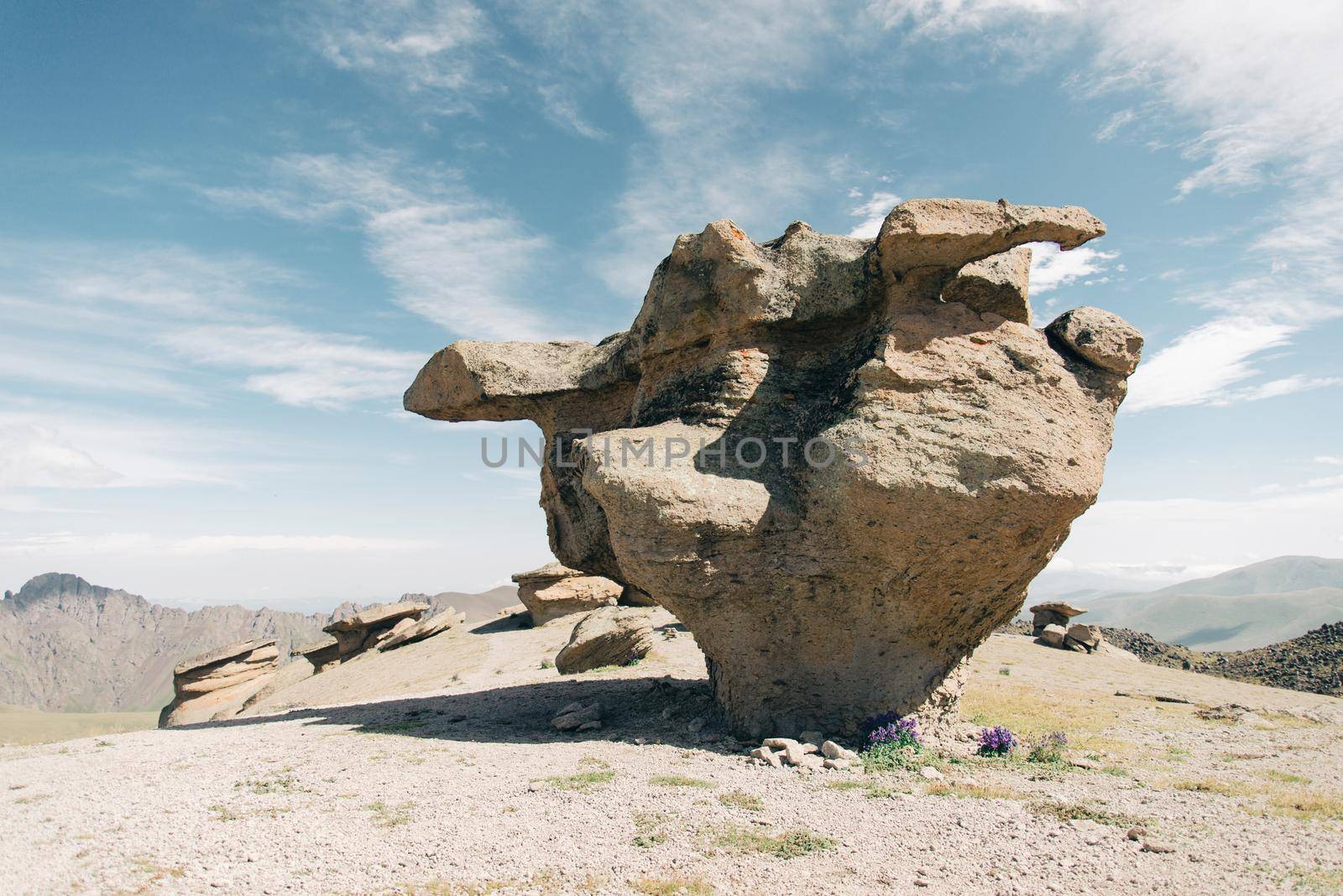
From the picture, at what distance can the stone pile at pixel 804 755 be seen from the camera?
7.77 metres

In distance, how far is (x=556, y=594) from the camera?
25016mm

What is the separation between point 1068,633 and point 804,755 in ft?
60.5

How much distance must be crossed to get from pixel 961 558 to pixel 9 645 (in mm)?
242888

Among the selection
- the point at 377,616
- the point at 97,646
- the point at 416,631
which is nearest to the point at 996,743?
the point at 416,631

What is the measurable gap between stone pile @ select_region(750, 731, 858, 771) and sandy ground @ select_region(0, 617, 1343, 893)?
24cm

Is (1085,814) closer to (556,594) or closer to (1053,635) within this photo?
(1053,635)

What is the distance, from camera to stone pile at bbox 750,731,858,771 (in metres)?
7.77

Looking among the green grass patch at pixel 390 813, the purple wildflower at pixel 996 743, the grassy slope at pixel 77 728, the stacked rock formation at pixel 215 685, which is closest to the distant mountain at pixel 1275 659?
the purple wildflower at pixel 996 743

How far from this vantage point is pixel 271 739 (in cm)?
973

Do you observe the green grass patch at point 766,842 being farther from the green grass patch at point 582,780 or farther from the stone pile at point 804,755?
the stone pile at point 804,755

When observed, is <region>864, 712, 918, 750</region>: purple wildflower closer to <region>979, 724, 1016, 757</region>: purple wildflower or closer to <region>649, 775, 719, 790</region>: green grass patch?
<region>979, 724, 1016, 757</region>: purple wildflower

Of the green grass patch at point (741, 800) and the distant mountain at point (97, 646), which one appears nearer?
the green grass patch at point (741, 800)

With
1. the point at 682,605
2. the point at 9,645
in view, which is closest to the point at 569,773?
the point at 682,605

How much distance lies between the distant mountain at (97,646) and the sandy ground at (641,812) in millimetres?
169449
